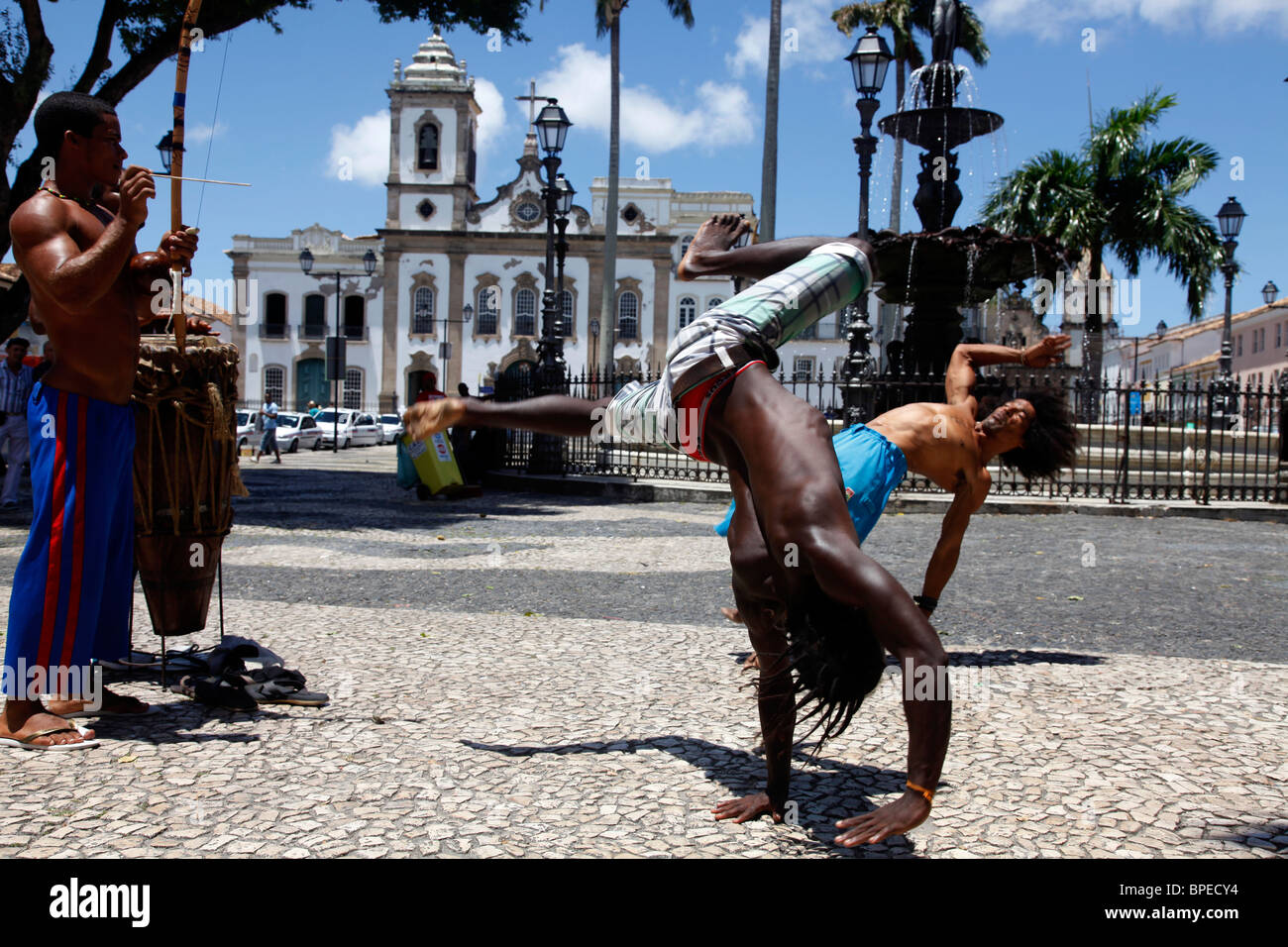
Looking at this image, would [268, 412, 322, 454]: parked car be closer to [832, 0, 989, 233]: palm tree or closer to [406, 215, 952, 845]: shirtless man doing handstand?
[832, 0, 989, 233]: palm tree

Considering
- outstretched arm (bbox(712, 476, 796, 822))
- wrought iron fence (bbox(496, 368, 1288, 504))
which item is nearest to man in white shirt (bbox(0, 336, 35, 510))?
wrought iron fence (bbox(496, 368, 1288, 504))

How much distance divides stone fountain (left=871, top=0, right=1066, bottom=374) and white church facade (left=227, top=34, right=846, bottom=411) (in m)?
42.5

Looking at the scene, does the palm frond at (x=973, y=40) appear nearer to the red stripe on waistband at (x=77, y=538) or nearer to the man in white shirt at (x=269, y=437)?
the man in white shirt at (x=269, y=437)

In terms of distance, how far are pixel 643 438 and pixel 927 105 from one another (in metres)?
11.4

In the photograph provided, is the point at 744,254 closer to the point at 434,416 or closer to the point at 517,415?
the point at 517,415

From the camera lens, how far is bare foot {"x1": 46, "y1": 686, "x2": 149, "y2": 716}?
349cm

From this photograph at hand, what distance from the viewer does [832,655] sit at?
2.36 metres

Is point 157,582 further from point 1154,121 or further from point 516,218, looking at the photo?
point 516,218

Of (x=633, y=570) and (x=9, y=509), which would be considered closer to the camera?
(x=633, y=570)

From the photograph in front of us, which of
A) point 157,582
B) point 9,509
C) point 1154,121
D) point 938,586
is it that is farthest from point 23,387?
point 1154,121

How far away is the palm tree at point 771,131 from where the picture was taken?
22.0 m

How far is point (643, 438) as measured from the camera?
9.25ft

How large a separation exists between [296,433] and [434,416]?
102 ft

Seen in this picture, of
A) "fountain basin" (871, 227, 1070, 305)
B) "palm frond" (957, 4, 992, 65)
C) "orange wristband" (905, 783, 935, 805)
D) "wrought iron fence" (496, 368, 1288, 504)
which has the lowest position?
"orange wristband" (905, 783, 935, 805)
